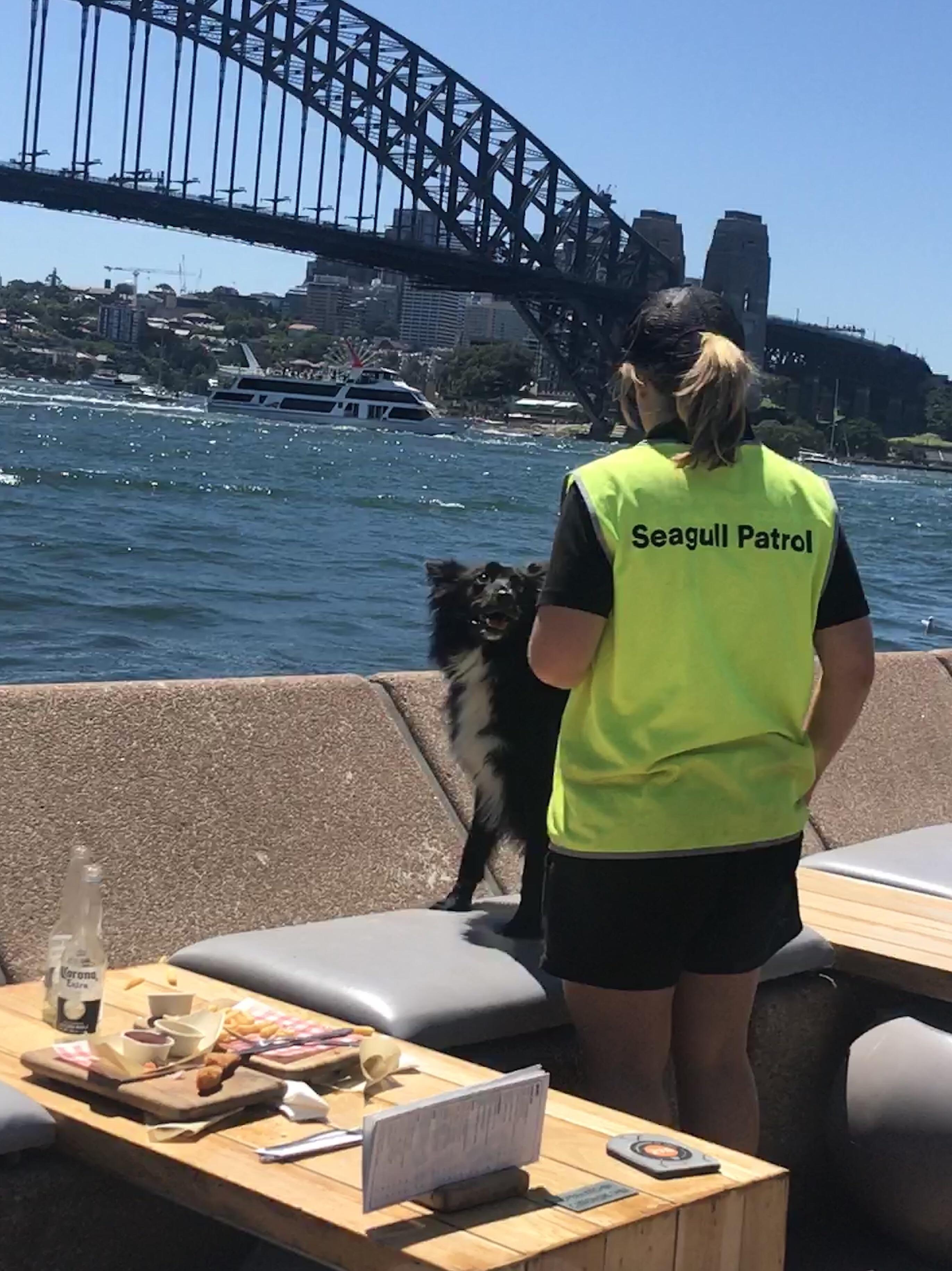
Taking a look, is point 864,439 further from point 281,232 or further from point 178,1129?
point 178,1129

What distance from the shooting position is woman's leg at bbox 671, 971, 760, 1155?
7.86ft

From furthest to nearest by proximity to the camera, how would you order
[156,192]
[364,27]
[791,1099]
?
1. [364,27]
2. [156,192]
3. [791,1099]

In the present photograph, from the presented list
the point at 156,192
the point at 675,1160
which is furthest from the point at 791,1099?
the point at 156,192

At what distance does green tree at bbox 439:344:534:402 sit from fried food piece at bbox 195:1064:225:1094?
313 feet

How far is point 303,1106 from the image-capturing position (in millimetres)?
2031

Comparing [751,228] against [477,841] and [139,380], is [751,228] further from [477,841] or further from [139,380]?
[477,841]

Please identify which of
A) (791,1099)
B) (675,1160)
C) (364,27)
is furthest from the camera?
(364,27)

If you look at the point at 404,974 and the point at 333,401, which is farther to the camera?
the point at 333,401

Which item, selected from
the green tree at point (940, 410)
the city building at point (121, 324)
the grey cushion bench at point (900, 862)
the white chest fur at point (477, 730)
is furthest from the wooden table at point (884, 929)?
the city building at point (121, 324)

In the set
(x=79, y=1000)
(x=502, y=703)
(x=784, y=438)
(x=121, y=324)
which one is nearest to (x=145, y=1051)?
(x=79, y=1000)

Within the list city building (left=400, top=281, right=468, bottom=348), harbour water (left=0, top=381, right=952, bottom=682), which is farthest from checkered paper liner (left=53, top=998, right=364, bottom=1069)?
city building (left=400, top=281, right=468, bottom=348)

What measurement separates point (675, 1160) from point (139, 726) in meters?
A: 1.74

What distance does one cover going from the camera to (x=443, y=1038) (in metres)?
2.47

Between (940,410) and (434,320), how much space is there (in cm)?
4812
